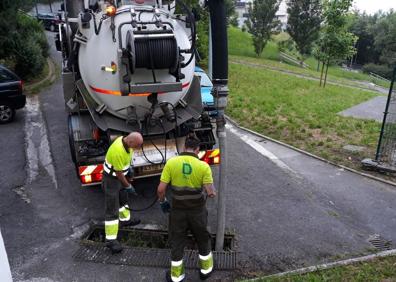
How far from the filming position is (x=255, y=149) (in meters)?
8.69

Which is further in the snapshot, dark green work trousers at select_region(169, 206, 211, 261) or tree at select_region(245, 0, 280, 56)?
tree at select_region(245, 0, 280, 56)

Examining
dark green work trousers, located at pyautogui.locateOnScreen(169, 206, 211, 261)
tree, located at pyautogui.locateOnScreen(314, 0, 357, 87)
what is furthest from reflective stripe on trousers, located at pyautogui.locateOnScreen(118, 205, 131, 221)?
tree, located at pyautogui.locateOnScreen(314, 0, 357, 87)

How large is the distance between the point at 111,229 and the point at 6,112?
21.2 ft

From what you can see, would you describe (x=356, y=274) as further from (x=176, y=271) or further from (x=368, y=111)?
(x=368, y=111)

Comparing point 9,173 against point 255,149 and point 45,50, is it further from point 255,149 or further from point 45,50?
point 45,50

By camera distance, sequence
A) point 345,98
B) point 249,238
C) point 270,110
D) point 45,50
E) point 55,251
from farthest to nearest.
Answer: point 45,50, point 345,98, point 270,110, point 249,238, point 55,251

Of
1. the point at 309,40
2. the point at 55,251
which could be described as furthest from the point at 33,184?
the point at 309,40

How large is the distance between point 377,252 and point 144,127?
146 inches

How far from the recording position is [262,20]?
36.4 m

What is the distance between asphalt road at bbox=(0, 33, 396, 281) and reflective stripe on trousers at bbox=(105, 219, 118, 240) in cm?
41

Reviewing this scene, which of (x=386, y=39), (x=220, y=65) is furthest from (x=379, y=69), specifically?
(x=220, y=65)

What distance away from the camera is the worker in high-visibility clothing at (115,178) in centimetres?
476

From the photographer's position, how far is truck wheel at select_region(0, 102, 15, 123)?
9.66 metres

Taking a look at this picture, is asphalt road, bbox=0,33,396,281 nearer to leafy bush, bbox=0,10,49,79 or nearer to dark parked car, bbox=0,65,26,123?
dark parked car, bbox=0,65,26,123
